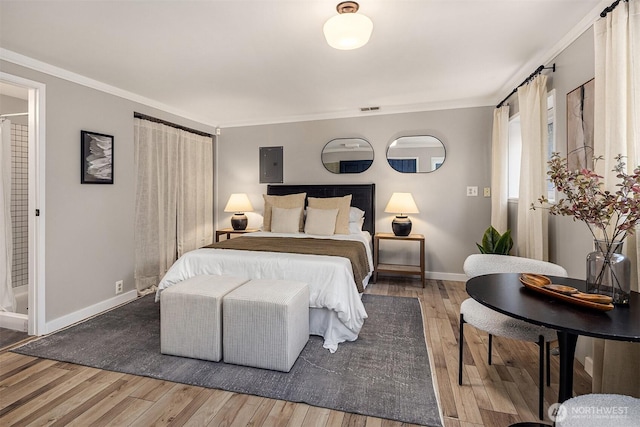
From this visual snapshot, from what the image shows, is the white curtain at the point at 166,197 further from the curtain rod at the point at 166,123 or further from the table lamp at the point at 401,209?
the table lamp at the point at 401,209

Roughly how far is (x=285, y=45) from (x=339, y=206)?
205cm

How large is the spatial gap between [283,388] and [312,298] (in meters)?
0.71

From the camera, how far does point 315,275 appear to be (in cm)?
250

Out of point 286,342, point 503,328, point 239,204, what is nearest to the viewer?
point 503,328

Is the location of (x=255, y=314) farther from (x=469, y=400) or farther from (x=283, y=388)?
(x=469, y=400)

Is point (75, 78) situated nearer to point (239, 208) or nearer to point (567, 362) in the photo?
point (239, 208)

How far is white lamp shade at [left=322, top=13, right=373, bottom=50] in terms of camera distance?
1.88 metres

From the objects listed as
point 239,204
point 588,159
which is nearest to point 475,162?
point 588,159

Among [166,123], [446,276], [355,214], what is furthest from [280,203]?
[446,276]

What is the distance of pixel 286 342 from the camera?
2037 millimetres

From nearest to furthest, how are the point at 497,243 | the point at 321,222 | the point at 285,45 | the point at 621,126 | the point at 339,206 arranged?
the point at 621,126
the point at 285,45
the point at 497,243
the point at 321,222
the point at 339,206

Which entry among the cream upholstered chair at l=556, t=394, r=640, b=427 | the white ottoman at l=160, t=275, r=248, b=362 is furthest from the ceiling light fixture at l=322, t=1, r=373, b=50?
the cream upholstered chair at l=556, t=394, r=640, b=427

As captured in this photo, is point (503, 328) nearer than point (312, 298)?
Yes

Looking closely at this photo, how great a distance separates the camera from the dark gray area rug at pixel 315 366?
1786 mm
